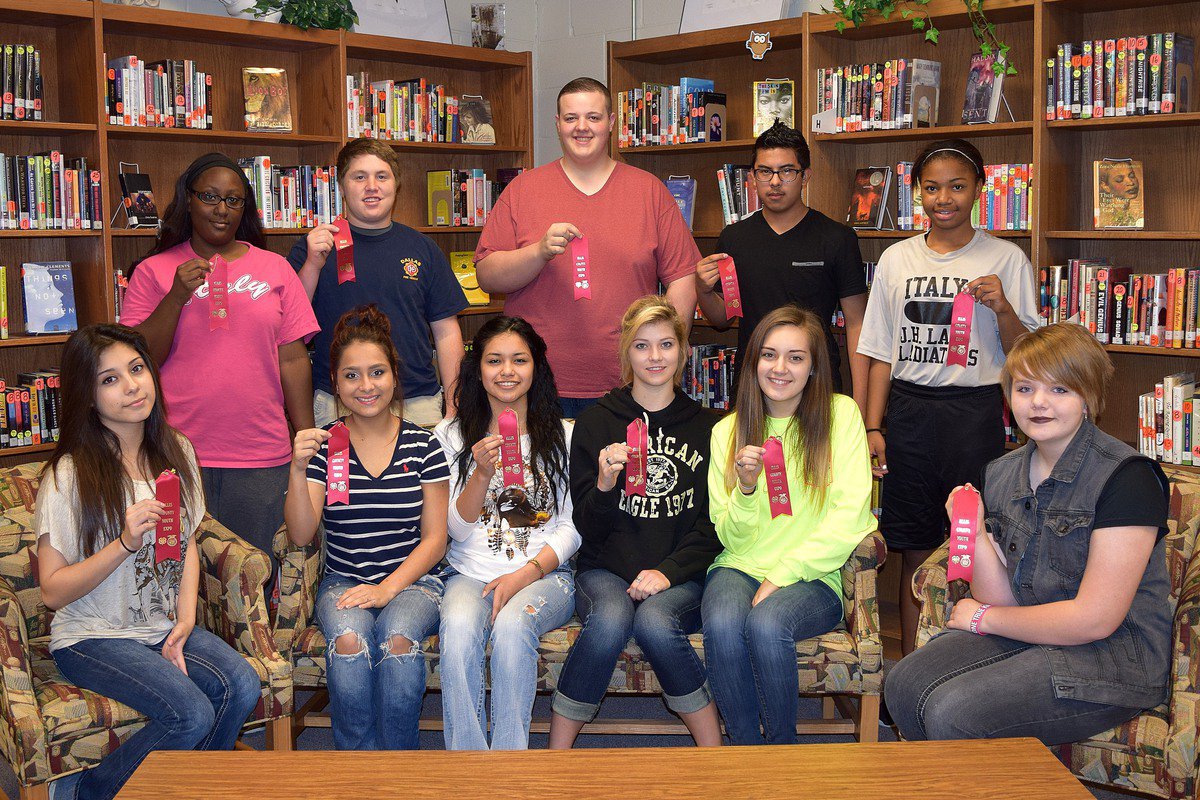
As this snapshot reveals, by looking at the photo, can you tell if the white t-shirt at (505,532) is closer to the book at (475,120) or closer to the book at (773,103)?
the book at (773,103)

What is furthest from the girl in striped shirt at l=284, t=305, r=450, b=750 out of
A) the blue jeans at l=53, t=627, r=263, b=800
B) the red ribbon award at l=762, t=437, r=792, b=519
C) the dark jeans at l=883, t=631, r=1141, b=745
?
the dark jeans at l=883, t=631, r=1141, b=745

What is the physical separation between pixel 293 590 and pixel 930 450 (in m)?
1.90

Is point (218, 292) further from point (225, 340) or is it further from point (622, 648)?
point (622, 648)

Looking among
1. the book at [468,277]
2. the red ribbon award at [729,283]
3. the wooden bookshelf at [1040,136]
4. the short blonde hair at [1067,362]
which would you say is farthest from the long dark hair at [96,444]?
the wooden bookshelf at [1040,136]

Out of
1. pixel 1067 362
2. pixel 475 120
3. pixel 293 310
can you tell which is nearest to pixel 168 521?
pixel 293 310

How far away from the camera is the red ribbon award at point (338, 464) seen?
108 inches

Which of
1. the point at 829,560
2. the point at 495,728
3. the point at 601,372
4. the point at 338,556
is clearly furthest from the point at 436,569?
the point at 829,560

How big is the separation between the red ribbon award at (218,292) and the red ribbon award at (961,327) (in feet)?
6.70

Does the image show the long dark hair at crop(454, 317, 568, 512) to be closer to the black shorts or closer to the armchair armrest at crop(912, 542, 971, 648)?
the armchair armrest at crop(912, 542, 971, 648)

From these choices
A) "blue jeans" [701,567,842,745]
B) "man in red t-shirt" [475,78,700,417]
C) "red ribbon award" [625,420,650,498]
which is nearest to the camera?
"blue jeans" [701,567,842,745]

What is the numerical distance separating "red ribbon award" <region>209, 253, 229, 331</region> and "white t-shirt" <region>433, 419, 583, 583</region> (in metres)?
0.75

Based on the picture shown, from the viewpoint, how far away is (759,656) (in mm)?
2670

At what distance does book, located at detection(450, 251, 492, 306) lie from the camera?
208 inches

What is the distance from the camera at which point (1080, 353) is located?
2.37 m
